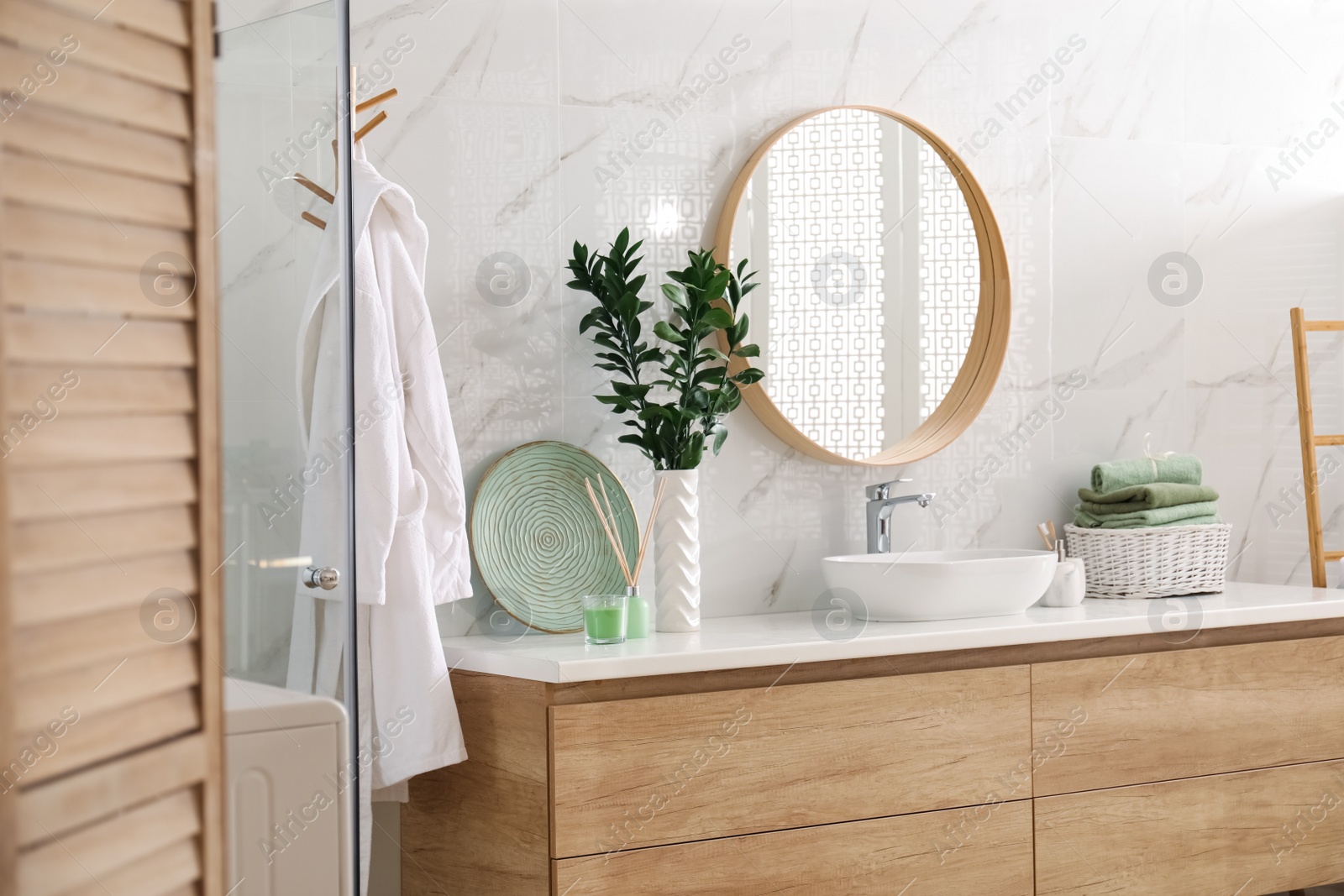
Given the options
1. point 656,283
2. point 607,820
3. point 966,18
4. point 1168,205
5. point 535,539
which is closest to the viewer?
point 607,820

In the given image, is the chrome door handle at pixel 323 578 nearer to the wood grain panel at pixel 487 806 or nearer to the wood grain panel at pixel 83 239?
the wood grain panel at pixel 83 239

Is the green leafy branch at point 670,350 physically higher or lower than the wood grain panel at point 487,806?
higher

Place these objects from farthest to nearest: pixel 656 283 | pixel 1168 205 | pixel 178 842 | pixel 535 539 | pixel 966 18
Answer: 1. pixel 1168 205
2. pixel 966 18
3. pixel 656 283
4. pixel 535 539
5. pixel 178 842

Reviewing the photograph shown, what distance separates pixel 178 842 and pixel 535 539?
126 cm

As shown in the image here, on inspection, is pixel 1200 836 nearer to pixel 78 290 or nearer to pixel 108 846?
pixel 108 846

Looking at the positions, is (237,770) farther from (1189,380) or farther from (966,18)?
(1189,380)

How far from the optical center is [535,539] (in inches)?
84.0

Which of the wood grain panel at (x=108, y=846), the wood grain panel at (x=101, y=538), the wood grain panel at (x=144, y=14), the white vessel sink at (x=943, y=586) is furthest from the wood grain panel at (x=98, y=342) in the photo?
the white vessel sink at (x=943, y=586)

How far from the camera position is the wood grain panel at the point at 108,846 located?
766 mm

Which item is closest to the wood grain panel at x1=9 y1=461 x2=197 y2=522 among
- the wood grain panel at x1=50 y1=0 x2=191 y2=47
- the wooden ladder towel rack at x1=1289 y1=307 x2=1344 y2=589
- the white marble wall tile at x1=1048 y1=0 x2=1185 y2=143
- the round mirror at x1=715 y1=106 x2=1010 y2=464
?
the wood grain panel at x1=50 y1=0 x2=191 y2=47

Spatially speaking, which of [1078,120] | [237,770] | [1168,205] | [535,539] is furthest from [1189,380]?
[237,770]

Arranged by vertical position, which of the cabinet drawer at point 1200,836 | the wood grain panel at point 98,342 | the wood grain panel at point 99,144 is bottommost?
the cabinet drawer at point 1200,836

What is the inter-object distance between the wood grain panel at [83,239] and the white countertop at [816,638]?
0.94 metres

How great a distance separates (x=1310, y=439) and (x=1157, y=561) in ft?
2.05
